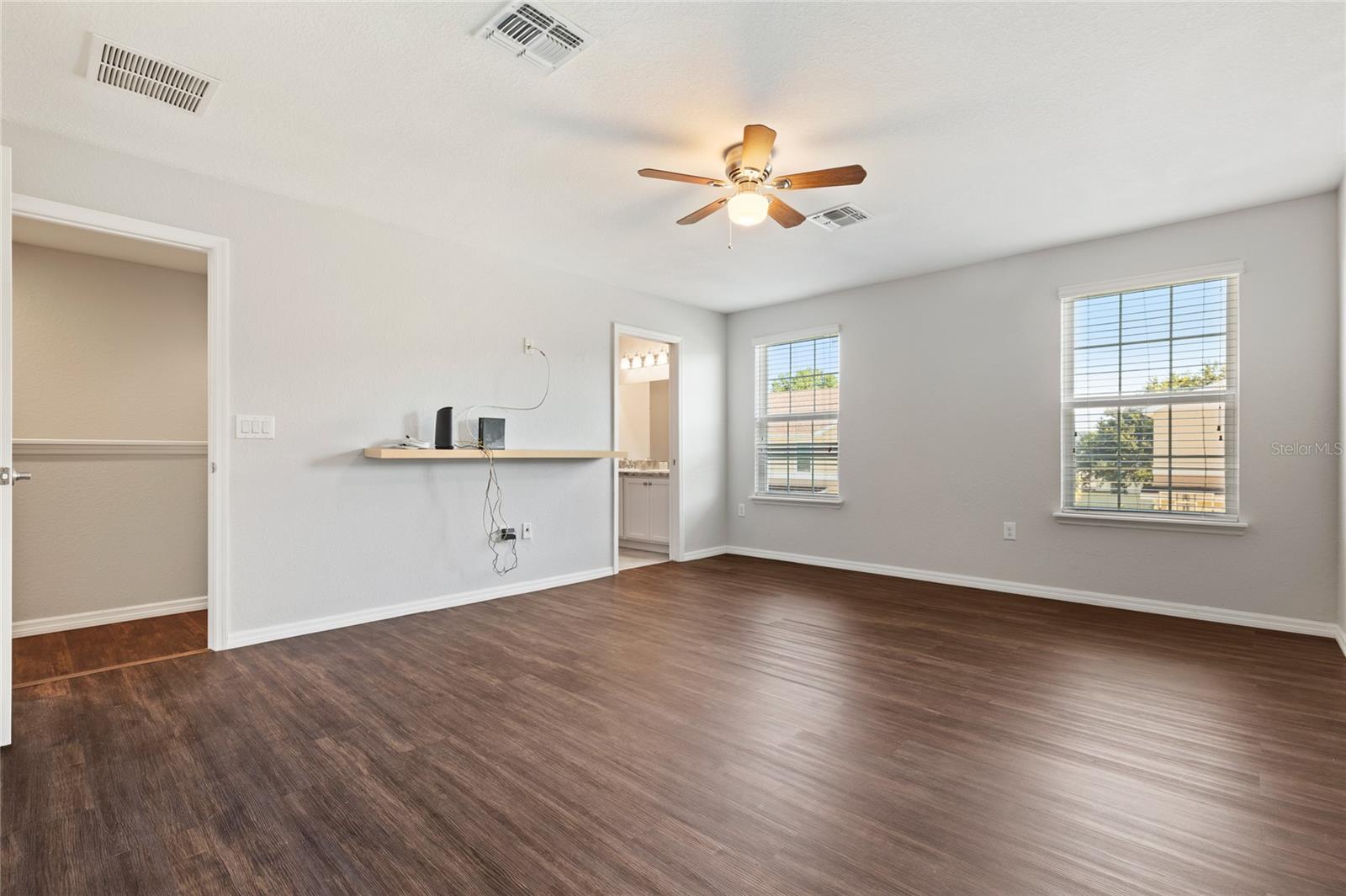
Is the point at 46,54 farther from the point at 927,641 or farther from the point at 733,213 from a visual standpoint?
the point at 927,641

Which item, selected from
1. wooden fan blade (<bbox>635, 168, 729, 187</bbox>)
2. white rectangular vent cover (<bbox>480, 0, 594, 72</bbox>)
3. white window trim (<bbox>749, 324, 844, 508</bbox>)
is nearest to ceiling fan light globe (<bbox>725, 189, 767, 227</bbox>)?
wooden fan blade (<bbox>635, 168, 729, 187</bbox>)

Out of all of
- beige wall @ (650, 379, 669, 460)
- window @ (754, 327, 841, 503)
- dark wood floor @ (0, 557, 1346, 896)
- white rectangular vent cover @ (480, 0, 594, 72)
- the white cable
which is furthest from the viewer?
beige wall @ (650, 379, 669, 460)

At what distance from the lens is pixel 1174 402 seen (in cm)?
409

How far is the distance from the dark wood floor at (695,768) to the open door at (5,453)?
9.9 inches

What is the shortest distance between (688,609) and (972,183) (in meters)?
3.01

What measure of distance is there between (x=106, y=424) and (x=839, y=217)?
474 cm

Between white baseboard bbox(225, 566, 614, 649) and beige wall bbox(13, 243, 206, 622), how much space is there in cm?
129

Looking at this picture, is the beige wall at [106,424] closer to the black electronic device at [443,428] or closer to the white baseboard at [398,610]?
the white baseboard at [398,610]

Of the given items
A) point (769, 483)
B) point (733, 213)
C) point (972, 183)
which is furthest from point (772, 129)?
point (769, 483)

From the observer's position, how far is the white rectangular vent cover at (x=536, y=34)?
211cm

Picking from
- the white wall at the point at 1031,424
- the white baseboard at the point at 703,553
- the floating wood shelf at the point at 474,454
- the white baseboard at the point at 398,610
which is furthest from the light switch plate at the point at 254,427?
the white wall at the point at 1031,424

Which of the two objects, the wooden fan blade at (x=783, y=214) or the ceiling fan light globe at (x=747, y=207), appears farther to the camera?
the wooden fan blade at (x=783, y=214)

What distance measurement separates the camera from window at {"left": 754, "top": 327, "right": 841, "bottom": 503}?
5.83 m

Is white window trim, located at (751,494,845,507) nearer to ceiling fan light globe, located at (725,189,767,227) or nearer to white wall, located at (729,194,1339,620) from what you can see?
white wall, located at (729,194,1339,620)
